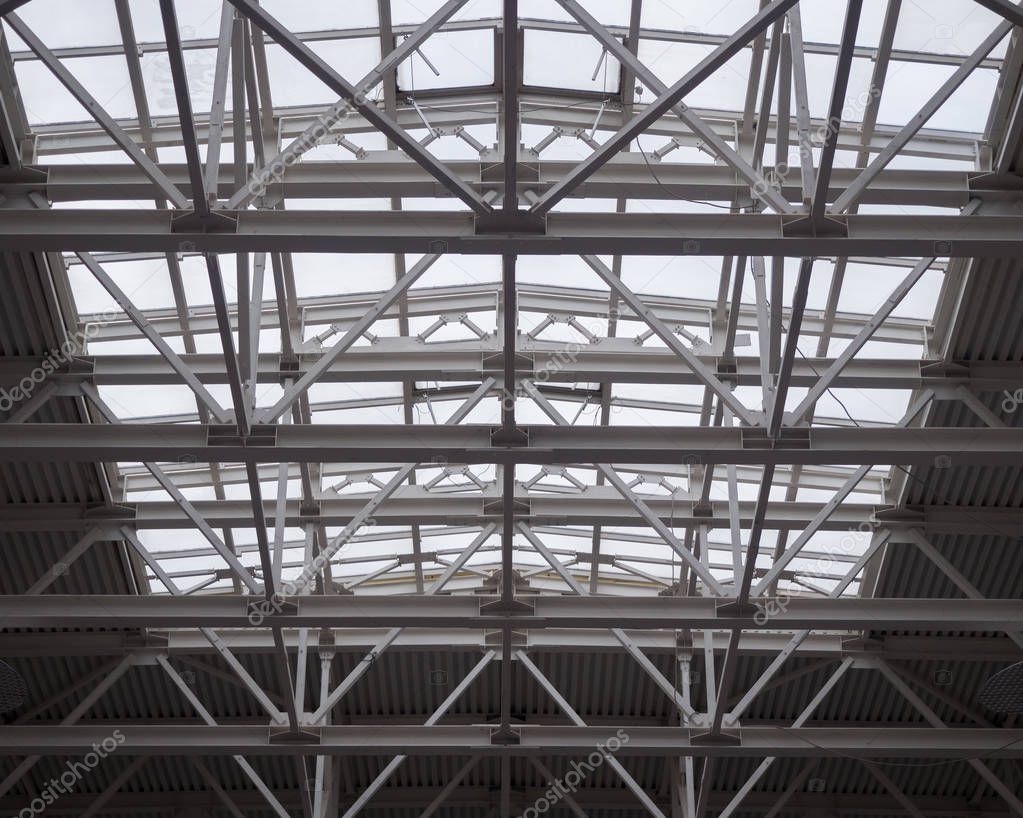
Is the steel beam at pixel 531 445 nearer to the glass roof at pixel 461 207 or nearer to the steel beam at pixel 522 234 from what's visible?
the glass roof at pixel 461 207

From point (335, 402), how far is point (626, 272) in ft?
19.6

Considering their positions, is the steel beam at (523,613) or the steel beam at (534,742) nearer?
the steel beam at (523,613)

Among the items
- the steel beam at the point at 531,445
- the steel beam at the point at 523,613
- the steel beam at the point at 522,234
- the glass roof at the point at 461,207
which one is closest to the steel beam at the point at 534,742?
the steel beam at the point at 523,613

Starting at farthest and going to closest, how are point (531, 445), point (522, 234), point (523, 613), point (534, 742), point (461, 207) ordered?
point (534, 742)
point (523, 613)
point (461, 207)
point (531, 445)
point (522, 234)

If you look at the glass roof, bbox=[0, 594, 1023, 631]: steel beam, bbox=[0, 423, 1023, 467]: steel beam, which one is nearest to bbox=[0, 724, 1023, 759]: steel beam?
bbox=[0, 594, 1023, 631]: steel beam

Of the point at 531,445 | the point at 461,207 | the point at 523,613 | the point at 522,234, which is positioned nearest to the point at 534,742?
the point at 523,613

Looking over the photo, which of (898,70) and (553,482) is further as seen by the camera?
(553,482)

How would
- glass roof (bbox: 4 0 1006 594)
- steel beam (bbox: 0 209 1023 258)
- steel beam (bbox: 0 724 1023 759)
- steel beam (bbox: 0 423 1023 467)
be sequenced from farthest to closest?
1. steel beam (bbox: 0 724 1023 759)
2. glass roof (bbox: 4 0 1006 594)
3. steel beam (bbox: 0 423 1023 467)
4. steel beam (bbox: 0 209 1023 258)

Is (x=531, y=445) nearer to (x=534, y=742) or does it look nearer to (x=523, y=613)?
(x=523, y=613)

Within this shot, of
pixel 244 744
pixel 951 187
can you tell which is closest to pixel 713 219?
pixel 951 187

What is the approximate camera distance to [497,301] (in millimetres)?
21734

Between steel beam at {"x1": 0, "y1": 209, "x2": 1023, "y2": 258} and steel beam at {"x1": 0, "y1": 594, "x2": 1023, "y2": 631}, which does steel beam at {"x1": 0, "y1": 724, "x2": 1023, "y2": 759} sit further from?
steel beam at {"x1": 0, "y1": 209, "x2": 1023, "y2": 258}

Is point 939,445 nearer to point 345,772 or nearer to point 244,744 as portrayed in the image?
point 244,744

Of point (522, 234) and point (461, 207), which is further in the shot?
point (461, 207)
